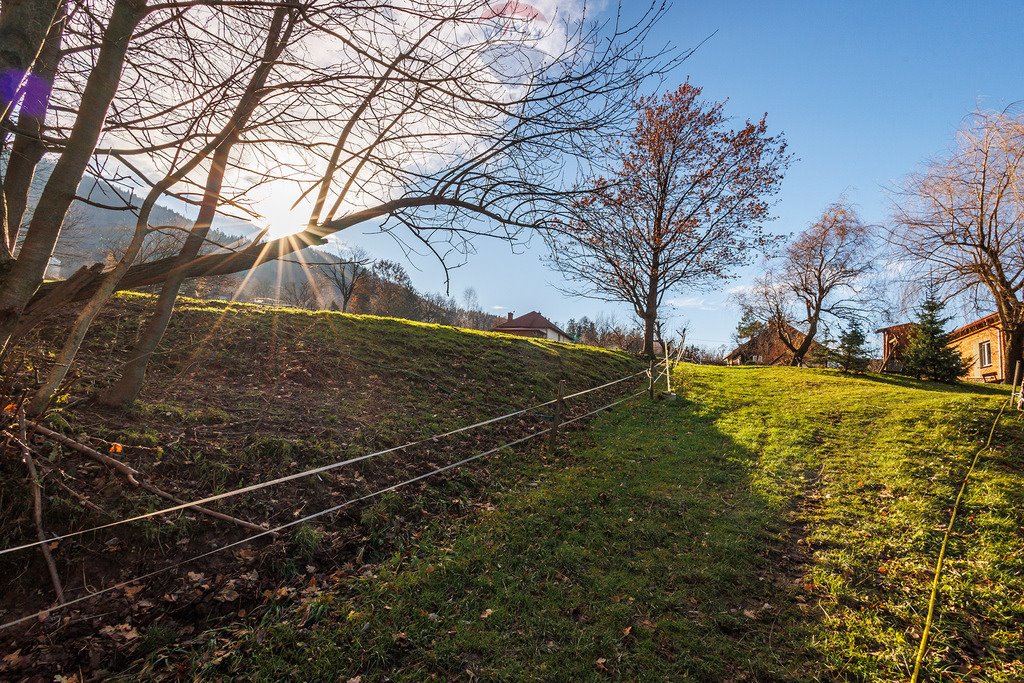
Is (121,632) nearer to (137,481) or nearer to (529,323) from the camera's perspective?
(137,481)

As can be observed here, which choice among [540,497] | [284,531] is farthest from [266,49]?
[540,497]

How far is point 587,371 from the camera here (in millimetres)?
14664

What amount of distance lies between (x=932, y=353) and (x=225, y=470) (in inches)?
1060

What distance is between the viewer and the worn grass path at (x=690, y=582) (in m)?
3.31

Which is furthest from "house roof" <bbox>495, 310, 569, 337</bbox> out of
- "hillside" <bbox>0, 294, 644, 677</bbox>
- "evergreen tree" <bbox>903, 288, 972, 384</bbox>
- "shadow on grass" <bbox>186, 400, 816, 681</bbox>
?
"shadow on grass" <bbox>186, 400, 816, 681</bbox>

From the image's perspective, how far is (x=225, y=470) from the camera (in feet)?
15.8

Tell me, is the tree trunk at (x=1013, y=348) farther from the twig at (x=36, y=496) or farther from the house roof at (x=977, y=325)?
the twig at (x=36, y=496)

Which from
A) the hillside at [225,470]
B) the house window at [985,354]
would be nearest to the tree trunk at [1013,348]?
the house window at [985,354]

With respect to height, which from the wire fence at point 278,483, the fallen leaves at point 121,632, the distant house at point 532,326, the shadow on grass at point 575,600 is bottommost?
the shadow on grass at point 575,600

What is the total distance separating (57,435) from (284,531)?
7.56ft

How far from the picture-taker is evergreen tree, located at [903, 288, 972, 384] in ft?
61.6

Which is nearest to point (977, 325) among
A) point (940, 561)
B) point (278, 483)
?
point (940, 561)

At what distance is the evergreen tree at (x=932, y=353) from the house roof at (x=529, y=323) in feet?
139

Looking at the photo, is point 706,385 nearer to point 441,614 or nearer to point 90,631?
point 441,614
